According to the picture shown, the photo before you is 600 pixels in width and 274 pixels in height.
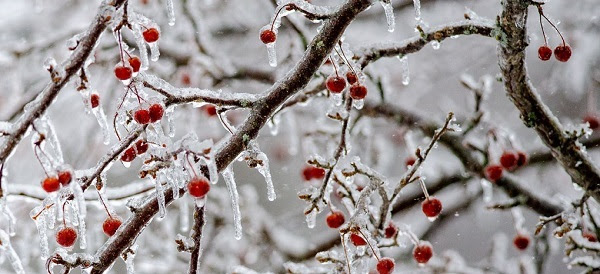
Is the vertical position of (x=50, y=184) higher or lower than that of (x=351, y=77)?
lower

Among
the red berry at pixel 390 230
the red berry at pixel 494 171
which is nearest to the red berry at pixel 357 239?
→ the red berry at pixel 390 230

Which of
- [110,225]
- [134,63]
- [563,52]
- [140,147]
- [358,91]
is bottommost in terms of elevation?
[110,225]

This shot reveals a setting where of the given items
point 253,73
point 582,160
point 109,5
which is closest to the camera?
point 109,5

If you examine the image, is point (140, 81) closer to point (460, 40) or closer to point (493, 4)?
point (460, 40)

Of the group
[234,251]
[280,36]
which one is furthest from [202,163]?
[280,36]

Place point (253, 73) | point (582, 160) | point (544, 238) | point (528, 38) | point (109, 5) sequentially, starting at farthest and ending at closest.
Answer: point (253, 73) → point (544, 238) → point (582, 160) → point (528, 38) → point (109, 5)

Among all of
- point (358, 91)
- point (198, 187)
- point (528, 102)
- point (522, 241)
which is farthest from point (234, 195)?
point (522, 241)

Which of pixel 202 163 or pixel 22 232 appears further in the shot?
pixel 22 232

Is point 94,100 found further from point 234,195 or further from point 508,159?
point 508,159
